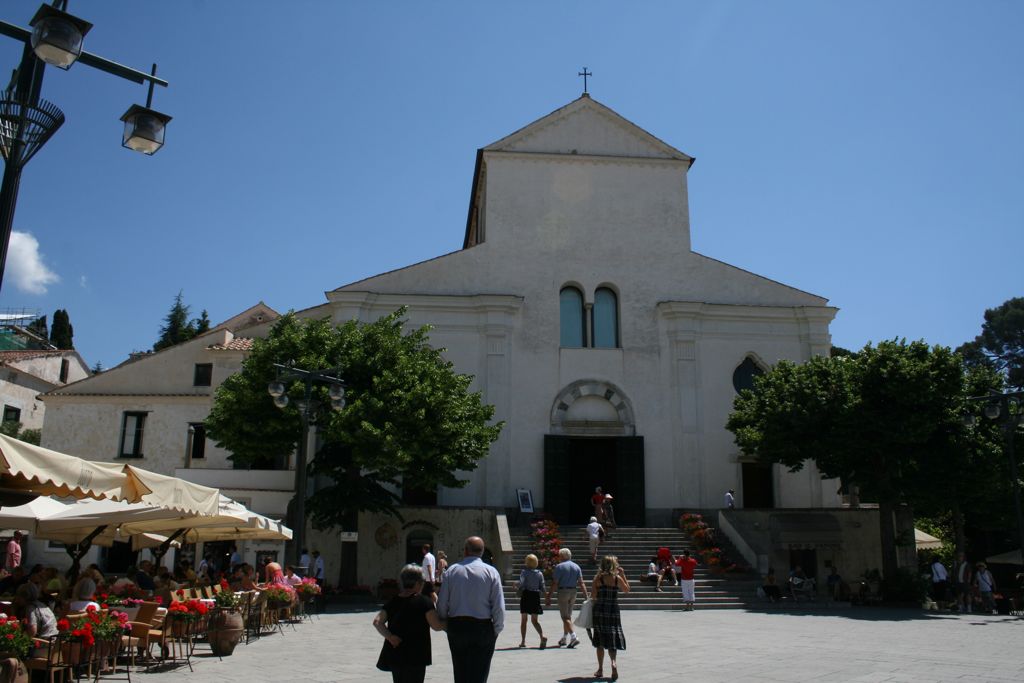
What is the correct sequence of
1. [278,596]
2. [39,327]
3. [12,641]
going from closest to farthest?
[12,641] < [278,596] < [39,327]

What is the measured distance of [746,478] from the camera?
30141 mm

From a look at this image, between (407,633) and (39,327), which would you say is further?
(39,327)

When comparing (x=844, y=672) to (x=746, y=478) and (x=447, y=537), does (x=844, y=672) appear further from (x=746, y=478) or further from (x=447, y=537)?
(x=746, y=478)

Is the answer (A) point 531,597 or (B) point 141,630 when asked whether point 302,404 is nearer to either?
(A) point 531,597

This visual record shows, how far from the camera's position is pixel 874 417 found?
23141 millimetres

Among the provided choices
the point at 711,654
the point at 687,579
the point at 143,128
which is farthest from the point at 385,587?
the point at 143,128

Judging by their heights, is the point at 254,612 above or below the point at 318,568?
below

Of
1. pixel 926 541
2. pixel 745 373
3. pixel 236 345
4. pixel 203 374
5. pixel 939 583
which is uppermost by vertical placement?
pixel 236 345

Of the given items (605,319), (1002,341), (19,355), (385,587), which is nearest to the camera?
(385,587)

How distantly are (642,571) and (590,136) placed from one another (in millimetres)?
16915

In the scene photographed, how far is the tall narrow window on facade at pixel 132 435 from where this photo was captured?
99.9ft

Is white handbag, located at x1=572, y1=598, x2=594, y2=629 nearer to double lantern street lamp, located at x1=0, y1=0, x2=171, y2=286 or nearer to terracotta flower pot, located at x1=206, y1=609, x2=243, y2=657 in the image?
terracotta flower pot, located at x1=206, y1=609, x2=243, y2=657

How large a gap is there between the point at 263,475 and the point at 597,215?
15396 millimetres

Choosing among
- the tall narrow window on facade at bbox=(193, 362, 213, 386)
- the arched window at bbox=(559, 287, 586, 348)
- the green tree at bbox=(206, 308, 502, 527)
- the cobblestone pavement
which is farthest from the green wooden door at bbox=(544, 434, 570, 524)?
the tall narrow window on facade at bbox=(193, 362, 213, 386)
